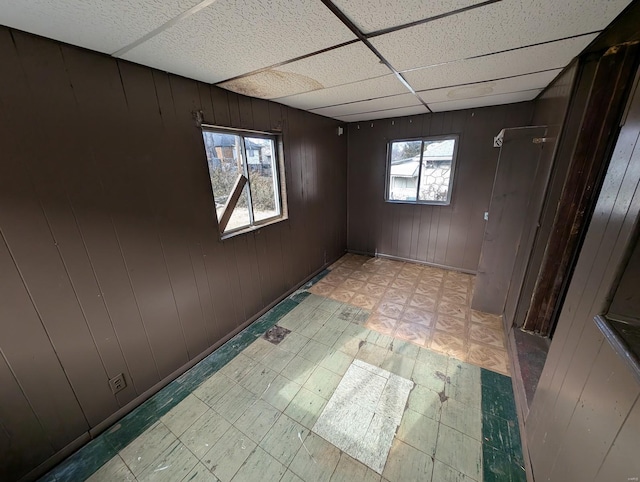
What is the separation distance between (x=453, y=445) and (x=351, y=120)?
3.90 m

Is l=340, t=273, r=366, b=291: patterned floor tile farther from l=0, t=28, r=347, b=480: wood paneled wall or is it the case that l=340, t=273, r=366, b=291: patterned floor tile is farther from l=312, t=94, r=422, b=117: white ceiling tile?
l=312, t=94, r=422, b=117: white ceiling tile

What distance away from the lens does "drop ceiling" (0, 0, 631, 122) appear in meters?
0.97

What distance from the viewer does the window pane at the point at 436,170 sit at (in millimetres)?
3387

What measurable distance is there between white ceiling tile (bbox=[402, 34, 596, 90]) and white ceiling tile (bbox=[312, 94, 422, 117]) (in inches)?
19.0

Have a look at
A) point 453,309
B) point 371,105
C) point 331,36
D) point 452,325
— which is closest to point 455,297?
point 453,309

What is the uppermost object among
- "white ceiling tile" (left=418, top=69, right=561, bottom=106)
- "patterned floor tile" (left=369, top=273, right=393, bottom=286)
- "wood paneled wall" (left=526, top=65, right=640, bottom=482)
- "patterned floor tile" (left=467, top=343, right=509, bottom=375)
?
"white ceiling tile" (left=418, top=69, right=561, bottom=106)

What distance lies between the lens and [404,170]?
3756 mm

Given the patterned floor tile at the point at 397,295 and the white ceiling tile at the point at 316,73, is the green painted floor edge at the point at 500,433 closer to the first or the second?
the patterned floor tile at the point at 397,295

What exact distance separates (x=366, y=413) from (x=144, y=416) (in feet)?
Answer: 5.05

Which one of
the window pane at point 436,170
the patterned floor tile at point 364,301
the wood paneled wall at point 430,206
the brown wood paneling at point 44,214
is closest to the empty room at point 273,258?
the brown wood paneling at point 44,214

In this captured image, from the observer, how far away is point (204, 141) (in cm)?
193

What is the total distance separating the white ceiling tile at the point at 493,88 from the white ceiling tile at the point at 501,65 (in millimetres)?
160

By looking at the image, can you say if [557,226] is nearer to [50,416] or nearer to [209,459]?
[209,459]

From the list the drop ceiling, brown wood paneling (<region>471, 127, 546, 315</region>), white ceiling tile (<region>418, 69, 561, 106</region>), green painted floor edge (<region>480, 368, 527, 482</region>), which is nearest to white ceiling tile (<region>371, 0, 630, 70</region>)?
the drop ceiling
